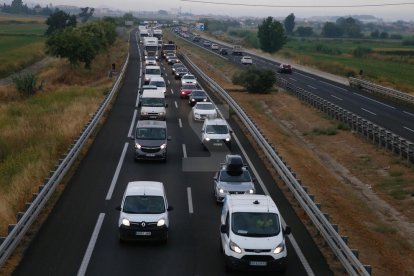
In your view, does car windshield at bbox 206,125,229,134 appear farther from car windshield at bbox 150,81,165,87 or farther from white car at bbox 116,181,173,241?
car windshield at bbox 150,81,165,87

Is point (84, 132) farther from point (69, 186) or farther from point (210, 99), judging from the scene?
point (210, 99)

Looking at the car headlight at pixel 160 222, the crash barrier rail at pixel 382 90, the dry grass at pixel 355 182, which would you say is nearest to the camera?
the car headlight at pixel 160 222

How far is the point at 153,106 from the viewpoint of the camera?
39.8 m

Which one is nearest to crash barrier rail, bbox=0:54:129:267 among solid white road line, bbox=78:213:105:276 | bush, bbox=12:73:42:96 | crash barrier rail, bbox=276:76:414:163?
solid white road line, bbox=78:213:105:276

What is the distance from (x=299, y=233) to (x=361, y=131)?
75.4ft

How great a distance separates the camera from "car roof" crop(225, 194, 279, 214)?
52.5ft

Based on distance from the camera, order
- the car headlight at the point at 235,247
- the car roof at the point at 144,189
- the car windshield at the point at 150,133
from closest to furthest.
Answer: the car headlight at the point at 235,247
the car roof at the point at 144,189
the car windshield at the point at 150,133

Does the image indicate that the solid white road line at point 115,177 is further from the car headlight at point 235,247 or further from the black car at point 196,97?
the black car at point 196,97

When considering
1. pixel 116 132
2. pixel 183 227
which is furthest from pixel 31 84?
pixel 183 227

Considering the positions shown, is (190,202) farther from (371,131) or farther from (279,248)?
(371,131)

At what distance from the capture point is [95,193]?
22516mm

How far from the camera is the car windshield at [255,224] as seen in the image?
15.4 m

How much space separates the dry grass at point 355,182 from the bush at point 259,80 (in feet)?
36.2

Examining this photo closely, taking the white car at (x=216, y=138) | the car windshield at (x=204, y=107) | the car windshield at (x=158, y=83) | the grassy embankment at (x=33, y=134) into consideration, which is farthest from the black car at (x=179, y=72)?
the white car at (x=216, y=138)
